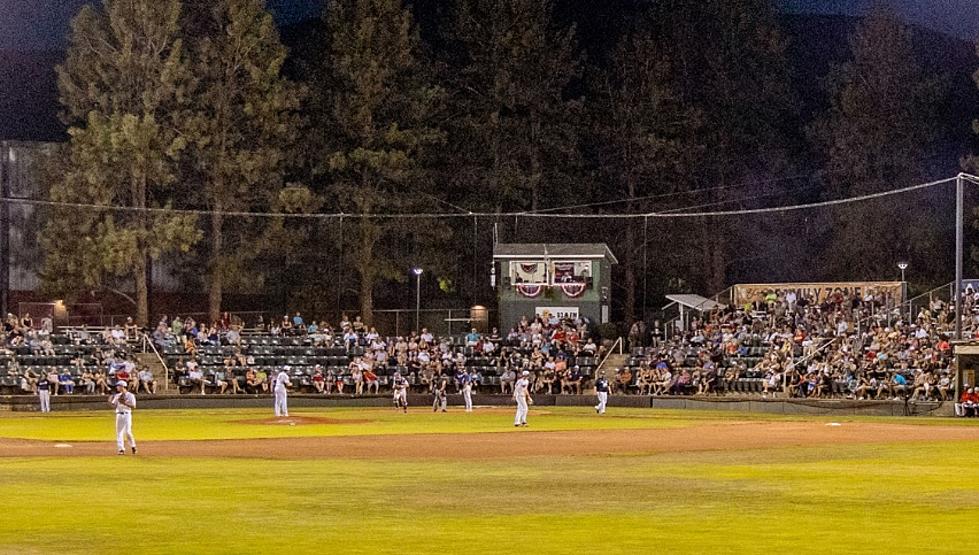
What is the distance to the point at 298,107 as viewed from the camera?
245 feet

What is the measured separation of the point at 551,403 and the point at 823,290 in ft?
46.9

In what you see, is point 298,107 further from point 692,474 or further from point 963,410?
point 692,474

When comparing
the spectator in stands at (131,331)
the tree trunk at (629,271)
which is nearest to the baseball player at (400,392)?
the spectator in stands at (131,331)

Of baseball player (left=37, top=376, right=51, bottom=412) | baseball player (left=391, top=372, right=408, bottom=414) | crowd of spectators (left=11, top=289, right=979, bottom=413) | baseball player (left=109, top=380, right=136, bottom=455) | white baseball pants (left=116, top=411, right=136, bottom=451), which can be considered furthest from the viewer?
baseball player (left=391, top=372, right=408, bottom=414)

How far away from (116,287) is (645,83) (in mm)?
30896

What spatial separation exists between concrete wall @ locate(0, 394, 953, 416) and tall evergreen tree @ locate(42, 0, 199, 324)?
1436cm

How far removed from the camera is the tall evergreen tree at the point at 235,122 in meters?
72.6

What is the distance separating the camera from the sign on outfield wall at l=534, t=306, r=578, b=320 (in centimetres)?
7062

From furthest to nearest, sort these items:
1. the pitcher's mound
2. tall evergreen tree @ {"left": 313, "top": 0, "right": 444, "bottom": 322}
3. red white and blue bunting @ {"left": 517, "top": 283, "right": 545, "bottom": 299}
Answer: tall evergreen tree @ {"left": 313, "top": 0, "right": 444, "bottom": 322} → red white and blue bunting @ {"left": 517, "top": 283, "right": 545, "bottom": 299} → the pitcher's mound

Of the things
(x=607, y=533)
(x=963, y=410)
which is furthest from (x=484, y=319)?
(x=607, y=533)

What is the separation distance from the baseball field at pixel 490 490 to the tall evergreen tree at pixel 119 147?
26.9 m

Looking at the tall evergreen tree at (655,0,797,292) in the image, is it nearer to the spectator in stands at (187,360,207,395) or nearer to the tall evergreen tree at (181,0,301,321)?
the tall evergreen tree at (181,0,301,321)

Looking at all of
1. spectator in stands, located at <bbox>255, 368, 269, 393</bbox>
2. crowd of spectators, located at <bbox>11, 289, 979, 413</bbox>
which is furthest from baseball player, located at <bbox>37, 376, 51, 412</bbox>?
spectator in stands, located at <bbox>255, 368, 269, 393</bbox>

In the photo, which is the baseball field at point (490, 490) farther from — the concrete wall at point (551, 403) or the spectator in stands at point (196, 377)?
the spectator in stands at point (196, 377)
